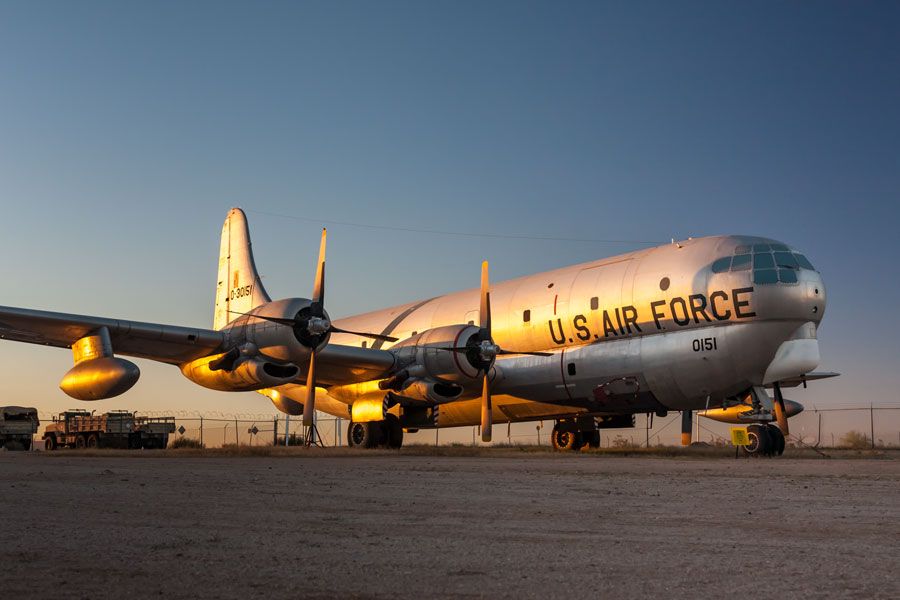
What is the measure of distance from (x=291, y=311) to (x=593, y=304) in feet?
25.5

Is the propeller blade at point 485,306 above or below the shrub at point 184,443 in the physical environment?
above

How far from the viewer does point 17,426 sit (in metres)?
43.1

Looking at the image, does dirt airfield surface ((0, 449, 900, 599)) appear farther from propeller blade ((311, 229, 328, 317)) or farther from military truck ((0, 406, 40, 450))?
military truck ((0, 406, 40, 450))

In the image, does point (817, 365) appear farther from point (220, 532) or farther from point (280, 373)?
point (220, 532)

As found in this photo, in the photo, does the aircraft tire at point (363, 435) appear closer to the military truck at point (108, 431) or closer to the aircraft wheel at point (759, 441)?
the aircraft wheel at point (759, 441)

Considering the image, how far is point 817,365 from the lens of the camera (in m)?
19.5

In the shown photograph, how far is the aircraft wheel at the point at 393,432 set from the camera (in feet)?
81.9

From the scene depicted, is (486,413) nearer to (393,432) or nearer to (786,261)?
(393,432)

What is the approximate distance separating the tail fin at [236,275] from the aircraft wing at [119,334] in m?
7.40

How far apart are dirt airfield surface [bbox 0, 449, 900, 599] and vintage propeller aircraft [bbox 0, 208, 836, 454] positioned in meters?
9.03

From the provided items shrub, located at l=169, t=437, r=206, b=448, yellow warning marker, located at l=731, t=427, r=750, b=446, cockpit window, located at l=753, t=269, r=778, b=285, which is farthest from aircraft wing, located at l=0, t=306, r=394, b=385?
shrub, located at l=169, t=437, r=206, b=448

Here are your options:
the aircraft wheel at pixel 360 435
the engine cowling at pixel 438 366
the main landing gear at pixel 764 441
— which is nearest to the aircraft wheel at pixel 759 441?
the main landing gear at pixel 764 441

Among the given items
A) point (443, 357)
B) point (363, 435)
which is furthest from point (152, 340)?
point (443, 357)

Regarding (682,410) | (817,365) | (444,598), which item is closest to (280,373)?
(682,410)
